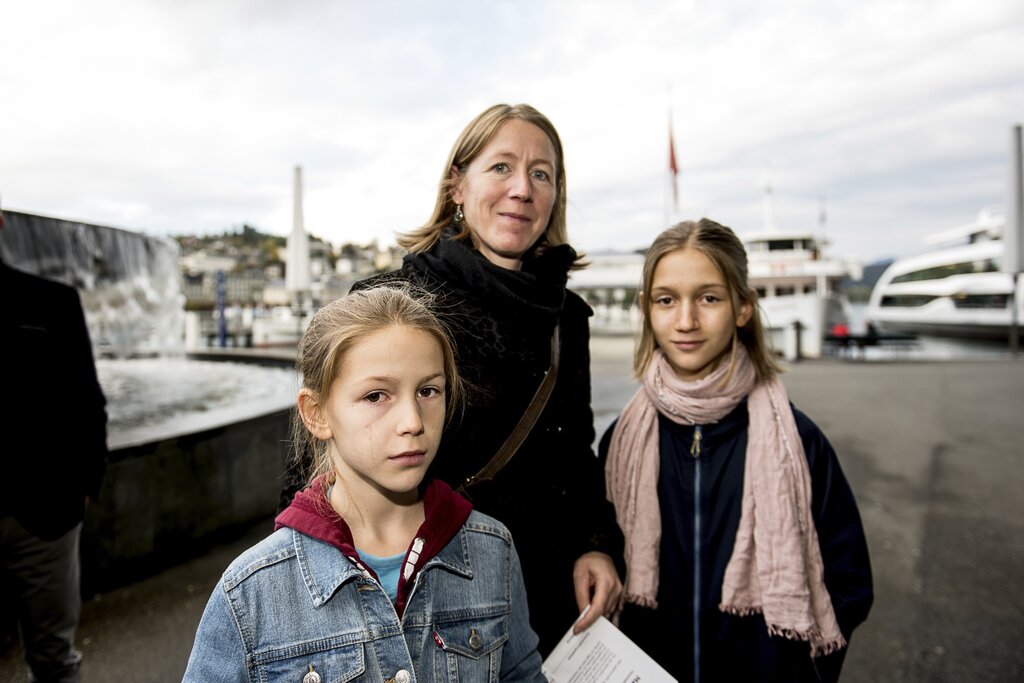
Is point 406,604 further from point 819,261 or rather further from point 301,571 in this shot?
Result: point 819,261

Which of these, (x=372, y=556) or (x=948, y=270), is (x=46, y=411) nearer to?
(x=372, y=556)

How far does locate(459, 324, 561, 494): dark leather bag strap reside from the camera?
5.47ft

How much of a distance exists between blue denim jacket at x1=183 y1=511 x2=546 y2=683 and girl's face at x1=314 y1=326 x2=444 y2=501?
172 millimetres

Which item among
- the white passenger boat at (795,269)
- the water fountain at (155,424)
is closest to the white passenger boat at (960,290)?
the white passenger boat at (795,269)

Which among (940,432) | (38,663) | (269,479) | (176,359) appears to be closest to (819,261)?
(940,432)

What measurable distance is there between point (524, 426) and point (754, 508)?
0.83 m

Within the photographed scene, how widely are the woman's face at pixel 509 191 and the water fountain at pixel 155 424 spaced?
686mm

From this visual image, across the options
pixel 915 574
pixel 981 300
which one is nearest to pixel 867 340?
pixel 915 574

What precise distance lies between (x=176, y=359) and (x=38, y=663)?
10.0m

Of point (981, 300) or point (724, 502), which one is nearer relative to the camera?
point (724, 502)

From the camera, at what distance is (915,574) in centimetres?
412

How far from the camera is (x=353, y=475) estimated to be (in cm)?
132

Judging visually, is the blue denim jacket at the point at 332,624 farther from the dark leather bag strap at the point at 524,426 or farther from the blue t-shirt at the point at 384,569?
the dark leather bag strap at the point at 524,426

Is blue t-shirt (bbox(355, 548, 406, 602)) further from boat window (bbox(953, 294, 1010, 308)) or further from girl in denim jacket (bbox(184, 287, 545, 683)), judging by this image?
boat window (bbox(953, 294, 1010, 308))
